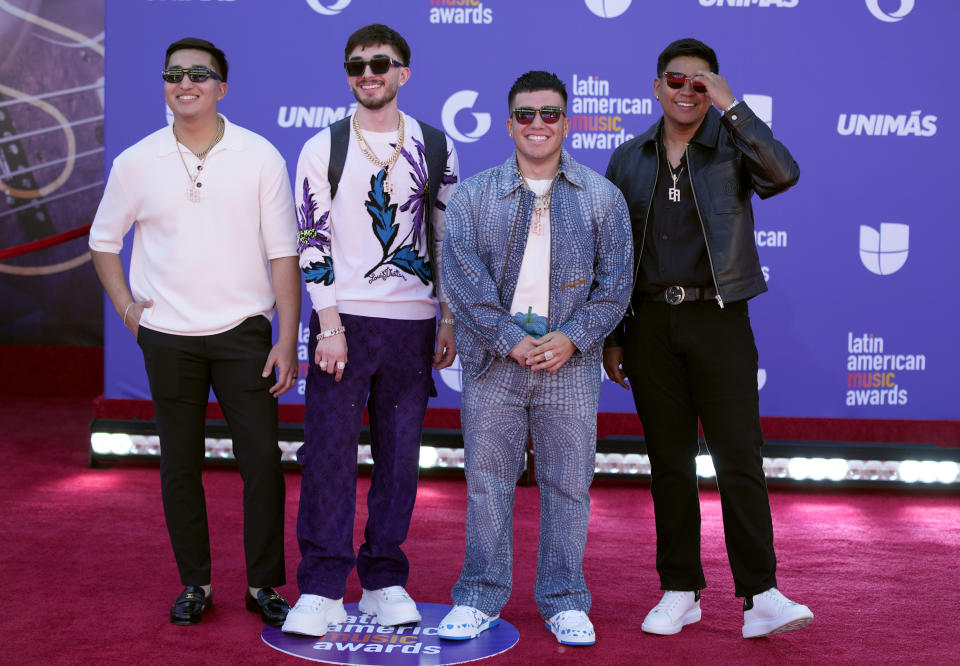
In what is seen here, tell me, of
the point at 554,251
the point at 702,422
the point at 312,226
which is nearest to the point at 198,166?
the point at 312,226

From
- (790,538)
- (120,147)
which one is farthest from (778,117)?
(120,147)

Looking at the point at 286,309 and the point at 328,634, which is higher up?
the point at 286,309

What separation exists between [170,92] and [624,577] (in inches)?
88.1

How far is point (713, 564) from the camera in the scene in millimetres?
3879

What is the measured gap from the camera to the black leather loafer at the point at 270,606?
10.2 feet

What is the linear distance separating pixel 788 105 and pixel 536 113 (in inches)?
106

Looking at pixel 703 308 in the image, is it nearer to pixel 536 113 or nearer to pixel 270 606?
pixel 536 113

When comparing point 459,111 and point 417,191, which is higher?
point 459,111

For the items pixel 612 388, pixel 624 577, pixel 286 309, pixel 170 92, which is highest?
pixel 170 92

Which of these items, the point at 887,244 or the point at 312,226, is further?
the point at 887,244

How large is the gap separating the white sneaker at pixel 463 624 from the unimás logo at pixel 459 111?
9.44 ft

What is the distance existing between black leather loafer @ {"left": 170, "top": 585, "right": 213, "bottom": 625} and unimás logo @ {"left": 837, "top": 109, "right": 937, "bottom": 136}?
387cm

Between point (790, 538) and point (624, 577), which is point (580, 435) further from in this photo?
point (790, 538)

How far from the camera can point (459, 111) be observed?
5.31 metres
